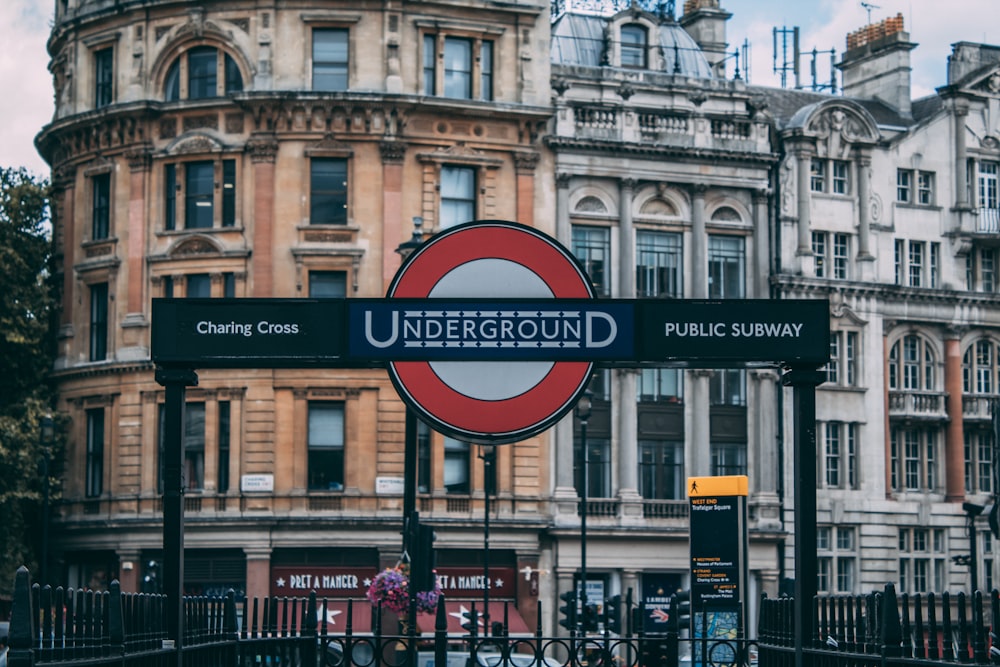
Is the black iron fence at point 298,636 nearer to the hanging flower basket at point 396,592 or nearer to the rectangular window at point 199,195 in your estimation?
the hanging flower basket at point 396,592

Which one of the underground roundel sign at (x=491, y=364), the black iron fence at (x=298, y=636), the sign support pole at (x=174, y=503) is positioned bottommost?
the black iron fence at (x=298, y=636)

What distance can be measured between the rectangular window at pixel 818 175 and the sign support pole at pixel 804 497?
51661 millimetres

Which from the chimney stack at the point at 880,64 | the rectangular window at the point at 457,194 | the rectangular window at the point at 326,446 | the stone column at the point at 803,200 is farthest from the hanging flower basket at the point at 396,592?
the chimney stack at the point at 880,64

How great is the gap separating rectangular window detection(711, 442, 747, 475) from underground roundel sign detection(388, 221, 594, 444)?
48.8 metres

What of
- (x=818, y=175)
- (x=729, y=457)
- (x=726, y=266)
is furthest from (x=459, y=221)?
(x=818, y=175)

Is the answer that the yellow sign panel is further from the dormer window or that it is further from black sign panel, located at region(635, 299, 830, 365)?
the dormer window

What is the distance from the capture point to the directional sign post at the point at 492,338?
10805 mm

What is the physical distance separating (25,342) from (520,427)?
49.2 metres

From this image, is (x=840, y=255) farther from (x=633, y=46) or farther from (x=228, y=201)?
(x=228, y=201)

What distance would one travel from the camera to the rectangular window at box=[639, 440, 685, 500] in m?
58.5

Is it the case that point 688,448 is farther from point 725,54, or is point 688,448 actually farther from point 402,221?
point 725,54

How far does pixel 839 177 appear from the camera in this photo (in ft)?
206

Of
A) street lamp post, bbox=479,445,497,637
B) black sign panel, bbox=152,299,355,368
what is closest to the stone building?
street lamp post, bbox=479,445,497,637

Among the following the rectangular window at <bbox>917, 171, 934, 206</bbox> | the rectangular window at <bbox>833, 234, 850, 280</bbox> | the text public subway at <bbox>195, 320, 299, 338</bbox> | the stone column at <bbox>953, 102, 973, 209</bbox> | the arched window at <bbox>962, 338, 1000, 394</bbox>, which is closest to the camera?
the text public subway at <bbox>195, 320, 299, 338</bbox>
